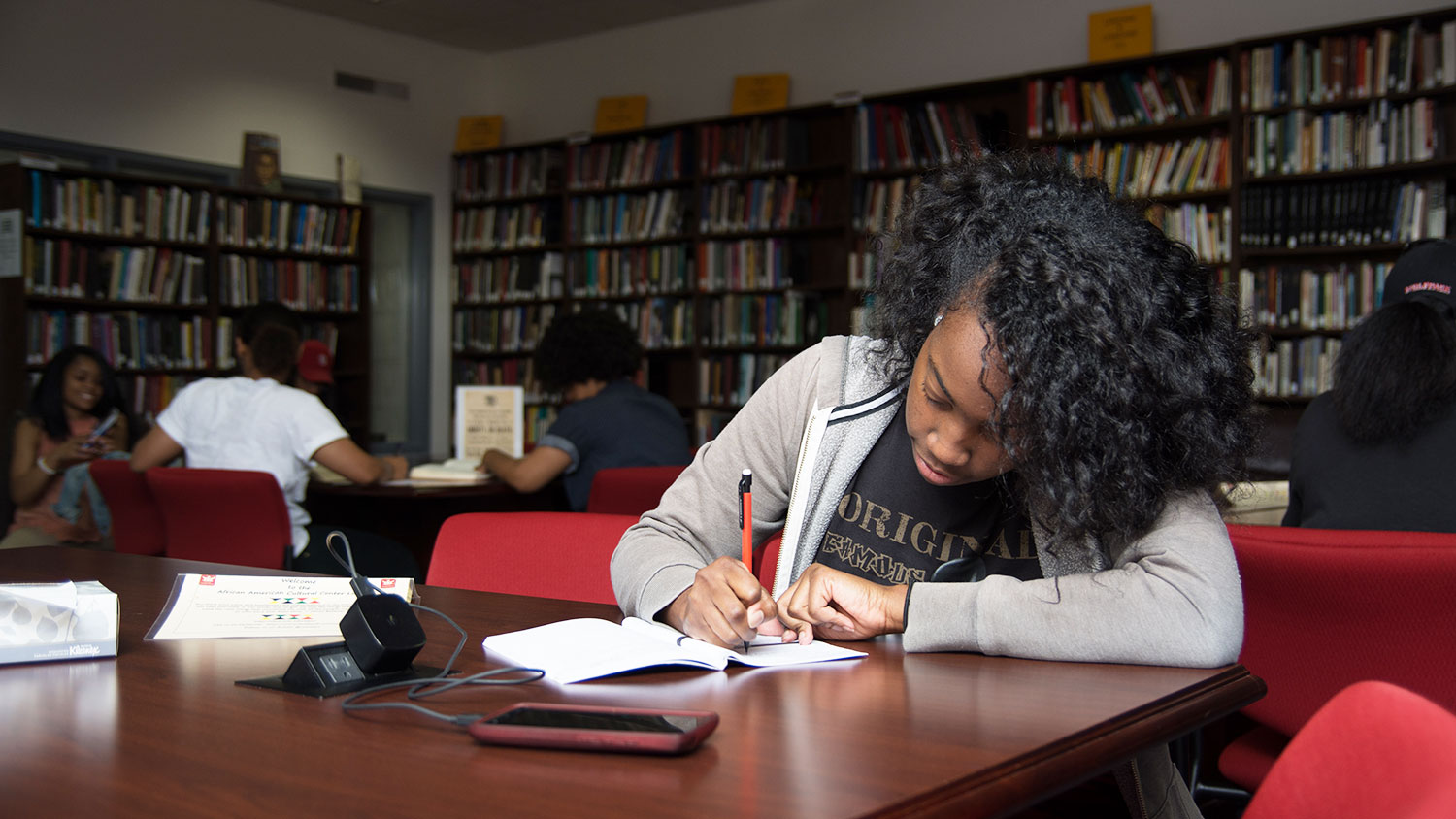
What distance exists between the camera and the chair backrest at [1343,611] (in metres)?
1.35

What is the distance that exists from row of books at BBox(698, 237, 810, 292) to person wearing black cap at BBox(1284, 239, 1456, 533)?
4.08 m

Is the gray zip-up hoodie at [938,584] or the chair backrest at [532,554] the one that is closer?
the gray zip-up hoodie at [938,584]

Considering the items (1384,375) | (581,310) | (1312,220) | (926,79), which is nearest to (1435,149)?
(1312,220)

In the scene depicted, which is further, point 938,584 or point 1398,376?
point 1398,376

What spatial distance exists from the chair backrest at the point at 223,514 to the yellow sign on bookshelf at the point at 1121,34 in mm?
4084

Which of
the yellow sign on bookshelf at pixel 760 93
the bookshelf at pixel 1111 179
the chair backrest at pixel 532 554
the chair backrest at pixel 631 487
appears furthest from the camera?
the yellow sign on bookshelf at pixel 760 93

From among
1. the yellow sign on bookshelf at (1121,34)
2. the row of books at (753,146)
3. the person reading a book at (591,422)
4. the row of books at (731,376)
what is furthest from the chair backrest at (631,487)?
the row of books at (753,146)

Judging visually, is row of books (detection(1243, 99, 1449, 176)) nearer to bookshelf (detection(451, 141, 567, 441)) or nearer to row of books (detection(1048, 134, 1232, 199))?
row of books (detection(1048, 134, 1232, 199))

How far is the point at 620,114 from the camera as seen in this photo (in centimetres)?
685

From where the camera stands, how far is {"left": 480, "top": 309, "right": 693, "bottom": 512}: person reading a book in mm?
3594

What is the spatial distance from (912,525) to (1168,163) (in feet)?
14.1

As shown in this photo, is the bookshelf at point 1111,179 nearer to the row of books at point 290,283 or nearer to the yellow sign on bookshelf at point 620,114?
the yellow sign on bookshelf at point 620,114

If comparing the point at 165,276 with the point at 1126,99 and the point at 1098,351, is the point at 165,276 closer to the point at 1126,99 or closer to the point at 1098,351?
the point at 1126,99

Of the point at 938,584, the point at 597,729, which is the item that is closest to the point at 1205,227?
the point at 938,584
